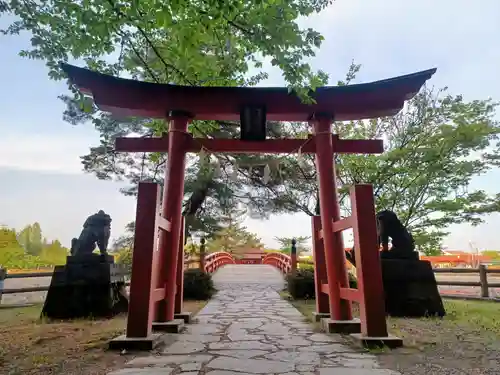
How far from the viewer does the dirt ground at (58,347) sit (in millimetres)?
2846

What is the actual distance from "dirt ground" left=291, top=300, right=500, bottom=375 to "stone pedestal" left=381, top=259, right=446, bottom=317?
0.30 m

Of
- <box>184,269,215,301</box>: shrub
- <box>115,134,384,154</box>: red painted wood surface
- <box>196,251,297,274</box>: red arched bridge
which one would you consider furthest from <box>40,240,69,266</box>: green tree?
<box>115,134,384,154</box>: red painted wood surface

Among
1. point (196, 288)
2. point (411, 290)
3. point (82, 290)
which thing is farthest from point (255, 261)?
point (82, 290)

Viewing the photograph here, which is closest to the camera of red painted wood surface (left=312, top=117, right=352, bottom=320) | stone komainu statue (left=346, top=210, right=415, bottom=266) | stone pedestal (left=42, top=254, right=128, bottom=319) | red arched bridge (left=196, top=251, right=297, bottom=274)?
red painted wood surface (left=312, top=117, right=352, bottom=320)

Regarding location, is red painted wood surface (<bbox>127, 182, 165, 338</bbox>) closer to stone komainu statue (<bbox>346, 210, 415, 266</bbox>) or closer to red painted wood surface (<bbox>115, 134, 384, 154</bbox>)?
red painted wood surface (<bbox>115, 134, 384, 154</bbox>)

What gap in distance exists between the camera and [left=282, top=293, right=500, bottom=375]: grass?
292 cm

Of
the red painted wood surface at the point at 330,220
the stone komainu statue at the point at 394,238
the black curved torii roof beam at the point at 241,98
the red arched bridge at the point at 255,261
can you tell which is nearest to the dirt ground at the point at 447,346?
the red painted wood surface at the point at 330,220

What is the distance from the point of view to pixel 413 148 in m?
8.60

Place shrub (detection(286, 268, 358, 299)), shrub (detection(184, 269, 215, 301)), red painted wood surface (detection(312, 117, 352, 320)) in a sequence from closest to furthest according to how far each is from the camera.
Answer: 1. red painted wood surface (detection(312, 117, 352, 320))
2. shrub (detection(286, 268, 358, 299))
3. shrub (detection(184, 269, 215, 301))

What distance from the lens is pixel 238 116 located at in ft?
17.6

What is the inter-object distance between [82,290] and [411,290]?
5777 millimetres

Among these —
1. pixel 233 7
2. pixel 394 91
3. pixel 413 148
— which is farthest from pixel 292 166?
pixel 233 7

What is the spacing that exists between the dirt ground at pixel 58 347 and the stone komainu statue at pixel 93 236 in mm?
1355

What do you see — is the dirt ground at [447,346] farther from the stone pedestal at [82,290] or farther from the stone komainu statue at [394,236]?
the stone pedestal at [82,290]
